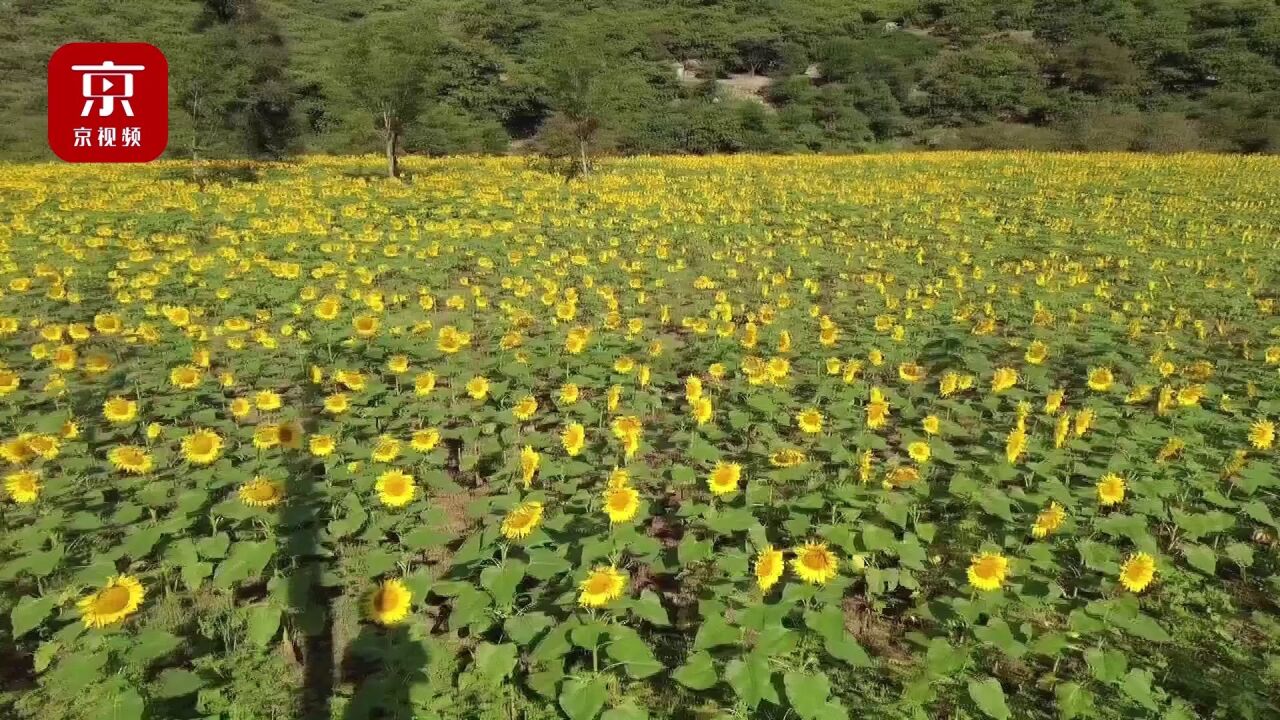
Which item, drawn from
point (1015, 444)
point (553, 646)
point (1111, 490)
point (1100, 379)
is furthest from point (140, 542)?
point (1100, 379)

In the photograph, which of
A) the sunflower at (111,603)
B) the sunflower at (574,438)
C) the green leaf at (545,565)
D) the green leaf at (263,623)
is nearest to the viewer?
the sunflower at (111,603)

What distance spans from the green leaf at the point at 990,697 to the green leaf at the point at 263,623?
108 inches

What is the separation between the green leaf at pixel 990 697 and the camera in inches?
91.1

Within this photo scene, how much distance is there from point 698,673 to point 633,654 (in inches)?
10.2

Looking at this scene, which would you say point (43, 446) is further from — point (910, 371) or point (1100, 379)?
point (1100, 379)

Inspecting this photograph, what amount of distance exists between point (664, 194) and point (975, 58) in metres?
43.2

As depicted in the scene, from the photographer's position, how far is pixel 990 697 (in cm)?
234

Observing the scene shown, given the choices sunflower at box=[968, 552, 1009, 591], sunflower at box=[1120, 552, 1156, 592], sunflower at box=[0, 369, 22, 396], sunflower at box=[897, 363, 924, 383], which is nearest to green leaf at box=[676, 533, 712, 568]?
sunflower at box=[968, 552, 1009, 591]

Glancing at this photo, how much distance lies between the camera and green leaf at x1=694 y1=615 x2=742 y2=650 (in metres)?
2.50

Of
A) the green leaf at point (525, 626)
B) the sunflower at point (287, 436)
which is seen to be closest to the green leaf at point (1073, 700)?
the green leaf at point (525, 626)

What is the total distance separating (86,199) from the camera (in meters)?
14.0

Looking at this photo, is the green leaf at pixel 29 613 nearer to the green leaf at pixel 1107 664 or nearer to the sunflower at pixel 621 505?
the sunflower at pixel 621 505

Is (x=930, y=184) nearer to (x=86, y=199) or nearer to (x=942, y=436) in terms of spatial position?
(x=942, y=436)

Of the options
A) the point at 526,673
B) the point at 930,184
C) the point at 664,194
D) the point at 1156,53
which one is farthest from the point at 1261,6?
the point at 526,673
